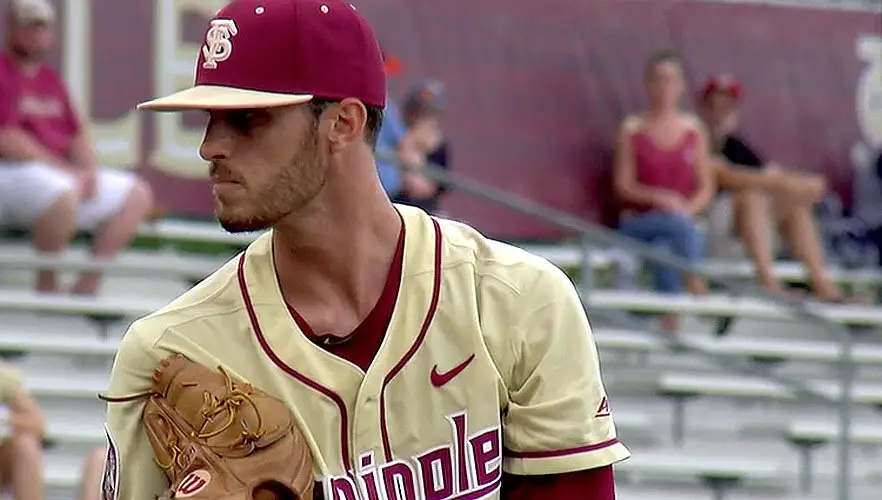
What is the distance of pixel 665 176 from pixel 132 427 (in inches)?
258

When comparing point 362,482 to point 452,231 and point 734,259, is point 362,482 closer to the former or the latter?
point 452,231

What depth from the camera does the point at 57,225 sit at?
7.36 m

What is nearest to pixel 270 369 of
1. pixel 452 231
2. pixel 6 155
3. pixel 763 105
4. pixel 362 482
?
pixel 362 482

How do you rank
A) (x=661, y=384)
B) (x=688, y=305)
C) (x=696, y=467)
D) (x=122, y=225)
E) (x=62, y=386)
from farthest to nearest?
(x=688, y=305) → (x=661, y=384) → (x=122, y=225) → (x=696, y=467) → (x=62, y=386)

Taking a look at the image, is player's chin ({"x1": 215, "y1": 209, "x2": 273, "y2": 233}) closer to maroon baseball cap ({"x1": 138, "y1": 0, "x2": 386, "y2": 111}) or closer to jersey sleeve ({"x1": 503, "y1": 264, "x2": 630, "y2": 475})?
maroon baseball cap ({"x1": 138, "y1": 0, "x2": 386, "y2": 111})

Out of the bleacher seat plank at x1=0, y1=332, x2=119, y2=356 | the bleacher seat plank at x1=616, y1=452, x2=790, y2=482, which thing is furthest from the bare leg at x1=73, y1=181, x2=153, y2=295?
the bleacher seat plank at x1=616, y1=452, x2=790, y2=482

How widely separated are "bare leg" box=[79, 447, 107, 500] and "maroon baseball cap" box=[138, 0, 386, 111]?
3.39 m

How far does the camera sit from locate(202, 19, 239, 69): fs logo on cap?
240 centimetres

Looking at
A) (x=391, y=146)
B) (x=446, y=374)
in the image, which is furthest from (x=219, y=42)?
(x=391, y=146)

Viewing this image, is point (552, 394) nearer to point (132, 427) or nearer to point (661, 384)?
point (132, 427)

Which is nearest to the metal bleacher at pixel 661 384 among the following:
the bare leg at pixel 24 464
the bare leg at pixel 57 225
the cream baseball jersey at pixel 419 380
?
the bare leg at pixel 57 225

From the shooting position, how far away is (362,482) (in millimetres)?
2512

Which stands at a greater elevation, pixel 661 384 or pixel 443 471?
pixel 443 471

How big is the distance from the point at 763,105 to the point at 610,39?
1.11 meters
